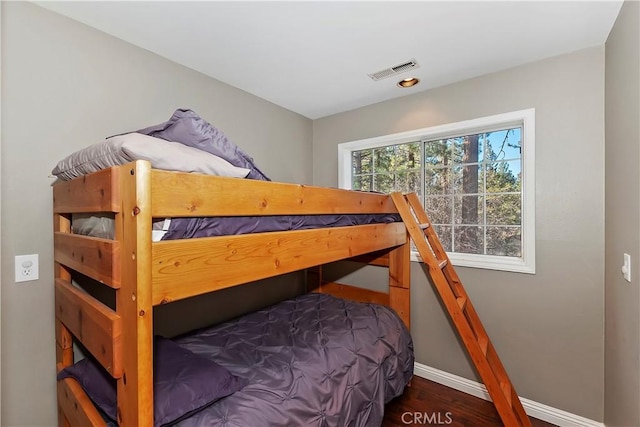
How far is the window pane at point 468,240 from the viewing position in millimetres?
2357

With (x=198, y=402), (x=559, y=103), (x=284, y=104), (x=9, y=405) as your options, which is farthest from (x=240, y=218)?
(x=559, y=103)

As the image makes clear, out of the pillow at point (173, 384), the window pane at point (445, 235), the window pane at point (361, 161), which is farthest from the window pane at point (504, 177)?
the pillow at point (173, 384)

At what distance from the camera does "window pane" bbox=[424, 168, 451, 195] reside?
253 cm

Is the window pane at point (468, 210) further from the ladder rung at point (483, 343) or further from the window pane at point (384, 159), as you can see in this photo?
the ladder rung at point (483, 343)

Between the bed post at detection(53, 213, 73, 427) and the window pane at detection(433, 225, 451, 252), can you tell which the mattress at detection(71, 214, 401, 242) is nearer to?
the bed post at detection(53, 213, 73, 427)

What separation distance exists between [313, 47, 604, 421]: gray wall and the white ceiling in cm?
16

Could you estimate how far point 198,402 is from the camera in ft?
3.59

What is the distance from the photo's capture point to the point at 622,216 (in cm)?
148

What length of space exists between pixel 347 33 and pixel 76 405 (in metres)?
2.29

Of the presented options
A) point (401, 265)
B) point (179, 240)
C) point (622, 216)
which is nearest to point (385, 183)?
point (401, 265)

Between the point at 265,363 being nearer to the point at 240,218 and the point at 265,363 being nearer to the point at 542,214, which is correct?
the point at 240,218

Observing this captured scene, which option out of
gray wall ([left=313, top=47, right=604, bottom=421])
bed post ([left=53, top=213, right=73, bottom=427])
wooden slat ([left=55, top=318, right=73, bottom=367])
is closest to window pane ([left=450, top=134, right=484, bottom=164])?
gray wall ([left=313, top=47, right=604, bottom=421])

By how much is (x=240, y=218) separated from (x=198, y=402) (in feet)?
2.34

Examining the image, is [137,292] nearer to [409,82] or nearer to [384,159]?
[409,82]
